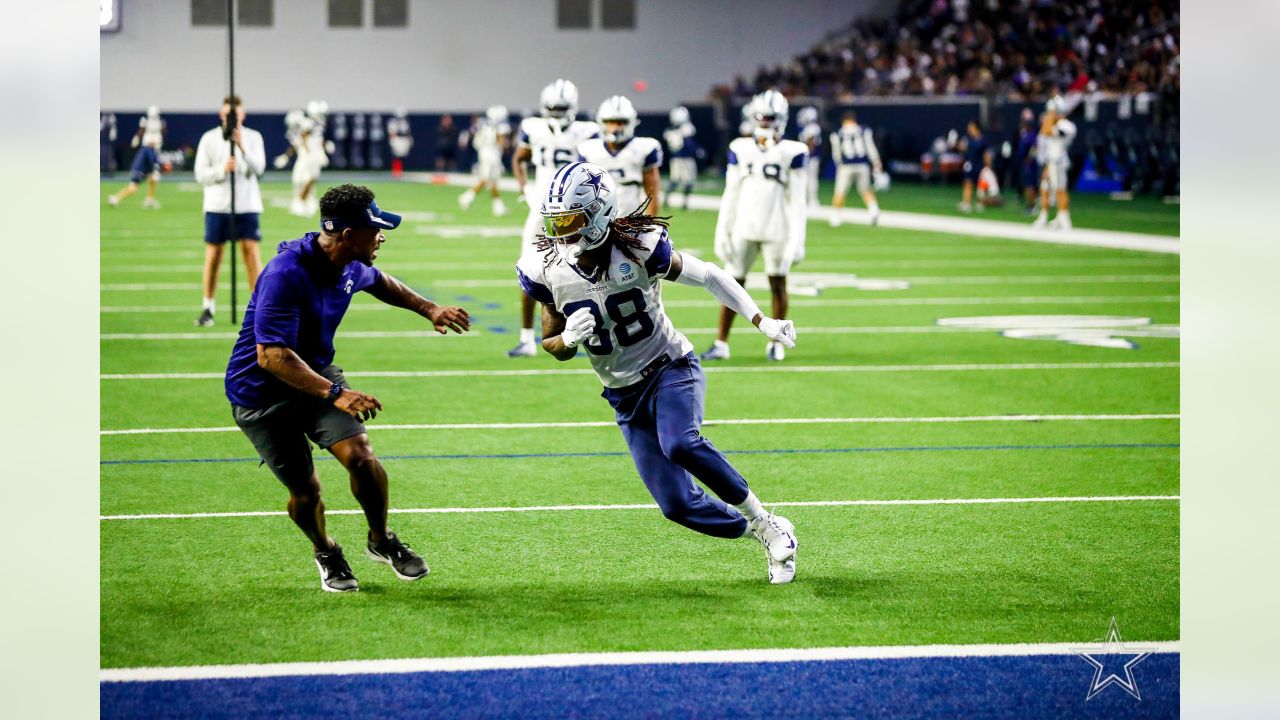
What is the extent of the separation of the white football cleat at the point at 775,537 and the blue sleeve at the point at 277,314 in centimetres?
200

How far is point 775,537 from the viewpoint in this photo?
630cm

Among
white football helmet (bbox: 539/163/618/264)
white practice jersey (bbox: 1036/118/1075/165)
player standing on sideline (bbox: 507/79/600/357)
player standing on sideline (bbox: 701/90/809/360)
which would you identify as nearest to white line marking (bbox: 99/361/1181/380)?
player standing on sideline (bbox: 701/90/809/360)

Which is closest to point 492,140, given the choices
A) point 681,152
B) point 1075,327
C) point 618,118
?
point 681,152

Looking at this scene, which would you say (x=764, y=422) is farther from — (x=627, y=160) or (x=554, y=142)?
(x=554, y=142)

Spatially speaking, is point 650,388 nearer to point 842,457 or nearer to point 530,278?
point 530,278

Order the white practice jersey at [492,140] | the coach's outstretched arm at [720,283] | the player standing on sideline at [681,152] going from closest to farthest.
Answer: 1. the coach's outstretched arm at [720,283]
2. the player standing on sideline at [681,152]
3. the white practice jersey at [492,140]

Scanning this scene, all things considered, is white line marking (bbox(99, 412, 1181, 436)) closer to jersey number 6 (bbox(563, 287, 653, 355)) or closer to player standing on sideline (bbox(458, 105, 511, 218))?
jersey number 6 (bbox(563, 287, 653, 355))

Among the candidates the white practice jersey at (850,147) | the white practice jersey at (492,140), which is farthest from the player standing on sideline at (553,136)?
the white practice jersey at (492,140)

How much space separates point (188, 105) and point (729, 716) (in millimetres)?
47949

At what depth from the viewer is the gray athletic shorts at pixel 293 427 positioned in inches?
235

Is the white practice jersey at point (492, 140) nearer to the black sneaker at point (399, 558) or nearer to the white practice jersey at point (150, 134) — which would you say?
the white practice jersey at point (150, 134)

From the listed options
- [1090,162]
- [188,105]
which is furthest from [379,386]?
[188,105]

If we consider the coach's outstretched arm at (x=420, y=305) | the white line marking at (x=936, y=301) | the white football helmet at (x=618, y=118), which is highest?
the white football helmet at (x=618, y=118)

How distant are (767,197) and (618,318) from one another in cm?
651
